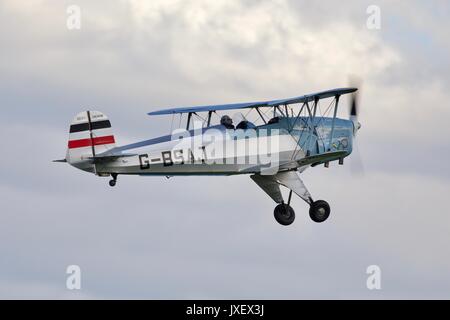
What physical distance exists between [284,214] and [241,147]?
2.95m

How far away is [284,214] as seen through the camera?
37.0 m

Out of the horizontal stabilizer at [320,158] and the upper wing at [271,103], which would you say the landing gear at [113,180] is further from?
the horizontal stabilizer at [320,158]

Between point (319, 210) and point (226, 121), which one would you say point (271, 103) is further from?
point (319, 210)

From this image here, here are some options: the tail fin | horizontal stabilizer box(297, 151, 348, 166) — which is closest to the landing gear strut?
horizontal stabilizer box(297, 151, 348, 166)

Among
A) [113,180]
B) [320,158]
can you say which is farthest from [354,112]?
[113,180]

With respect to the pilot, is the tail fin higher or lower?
lower

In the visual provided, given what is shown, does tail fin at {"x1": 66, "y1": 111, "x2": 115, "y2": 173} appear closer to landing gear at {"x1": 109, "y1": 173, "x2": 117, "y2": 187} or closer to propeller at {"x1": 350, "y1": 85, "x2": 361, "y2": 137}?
landing gear at {"x1": 109, "y1": 173, "x2": 117, "y2": 187}

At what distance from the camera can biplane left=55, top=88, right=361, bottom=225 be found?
3350cm
